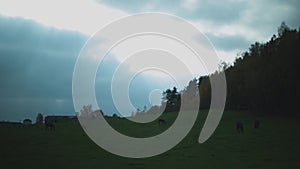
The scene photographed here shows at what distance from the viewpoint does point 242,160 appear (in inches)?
797

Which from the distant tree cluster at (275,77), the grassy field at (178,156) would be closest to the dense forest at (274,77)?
the distant tree cluster at (275,77)

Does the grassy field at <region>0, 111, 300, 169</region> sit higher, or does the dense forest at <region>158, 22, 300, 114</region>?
the dense forest at <region>158, 22, 300, 114</region>

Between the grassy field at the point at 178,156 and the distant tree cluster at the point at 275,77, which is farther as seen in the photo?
the distant tree cluster at the point at 275,77

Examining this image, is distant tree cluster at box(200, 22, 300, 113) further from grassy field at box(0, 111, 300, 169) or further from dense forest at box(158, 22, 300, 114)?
grassy field at box(0, 111, 300, 169)

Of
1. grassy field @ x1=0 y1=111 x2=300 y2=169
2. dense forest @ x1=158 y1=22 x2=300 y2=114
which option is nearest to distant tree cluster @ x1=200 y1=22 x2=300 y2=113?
dense forest @ x1=158 y1=22 x2=300 y2=114

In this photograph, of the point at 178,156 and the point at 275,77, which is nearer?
the point at 178,156

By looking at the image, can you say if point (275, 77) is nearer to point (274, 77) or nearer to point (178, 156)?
point (274, 77)

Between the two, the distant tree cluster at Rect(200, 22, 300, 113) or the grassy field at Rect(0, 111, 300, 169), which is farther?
the distant tree cluster at Rect(200, 22, 300, 113)

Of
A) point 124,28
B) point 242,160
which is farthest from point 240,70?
Result: point 242,160

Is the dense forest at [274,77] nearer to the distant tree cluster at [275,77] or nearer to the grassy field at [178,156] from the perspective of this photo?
the distant tree cluster at [275,77]

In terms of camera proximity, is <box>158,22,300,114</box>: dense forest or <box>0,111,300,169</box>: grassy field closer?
<box>0,111,300,169</box>: grassy field

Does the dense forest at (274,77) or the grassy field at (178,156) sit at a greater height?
the dense forest at (274,77)

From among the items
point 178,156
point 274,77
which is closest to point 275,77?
point 274,77

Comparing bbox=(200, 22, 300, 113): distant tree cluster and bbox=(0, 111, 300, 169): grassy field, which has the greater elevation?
bbox=(200, 22, 300, 113): distant tree cluster
